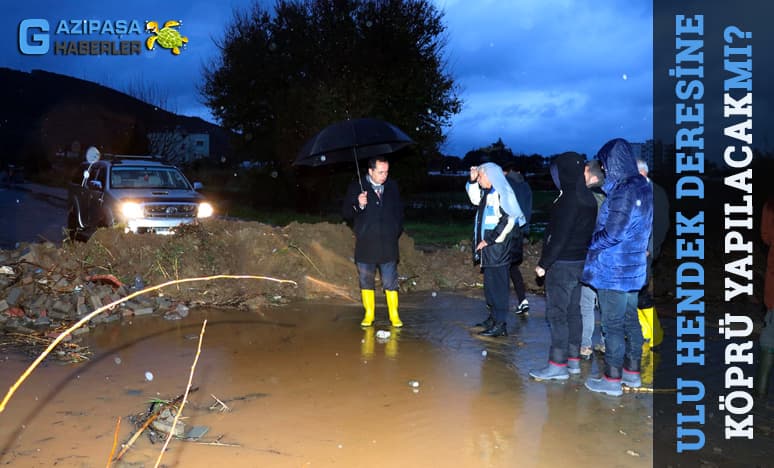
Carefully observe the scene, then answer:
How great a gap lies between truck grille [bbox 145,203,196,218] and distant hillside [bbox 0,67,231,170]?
56.5 feet

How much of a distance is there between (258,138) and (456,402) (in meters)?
24.6

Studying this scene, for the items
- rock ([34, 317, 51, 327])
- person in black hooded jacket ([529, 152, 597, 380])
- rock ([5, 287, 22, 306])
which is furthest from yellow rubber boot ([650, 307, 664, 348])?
rock ([5, 287, 22, 306])

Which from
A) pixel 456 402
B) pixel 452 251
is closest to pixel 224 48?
pixel 452 251

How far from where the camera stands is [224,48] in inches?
1130

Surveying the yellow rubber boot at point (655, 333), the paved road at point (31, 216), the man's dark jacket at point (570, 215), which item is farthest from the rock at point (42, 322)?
the yellow rubber boot at point (655, 333)

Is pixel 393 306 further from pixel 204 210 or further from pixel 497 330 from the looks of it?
pixel 204 210

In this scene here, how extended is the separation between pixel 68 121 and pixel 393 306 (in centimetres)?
6059

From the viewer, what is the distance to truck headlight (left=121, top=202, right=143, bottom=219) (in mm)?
12812

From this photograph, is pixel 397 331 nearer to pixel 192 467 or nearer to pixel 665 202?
pixel 665 202

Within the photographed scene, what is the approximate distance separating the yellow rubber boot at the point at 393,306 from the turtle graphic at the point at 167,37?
467 inches

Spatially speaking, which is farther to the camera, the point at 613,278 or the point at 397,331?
the point at 397,331

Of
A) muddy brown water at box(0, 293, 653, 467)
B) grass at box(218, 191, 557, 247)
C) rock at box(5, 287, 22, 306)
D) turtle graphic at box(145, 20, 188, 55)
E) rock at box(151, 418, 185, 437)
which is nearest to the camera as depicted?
muddy brown water at box(0, 293, 653, 467)

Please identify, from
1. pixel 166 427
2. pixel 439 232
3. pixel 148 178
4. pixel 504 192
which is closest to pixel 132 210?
pixel 148 178

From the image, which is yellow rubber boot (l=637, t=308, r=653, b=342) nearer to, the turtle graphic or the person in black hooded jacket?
the person in black hooded jacket
